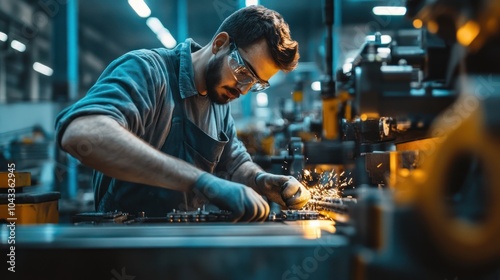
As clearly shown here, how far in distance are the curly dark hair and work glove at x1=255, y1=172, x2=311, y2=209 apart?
0.51 metres

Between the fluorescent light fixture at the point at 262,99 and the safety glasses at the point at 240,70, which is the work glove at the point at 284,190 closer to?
the safety glasses at the point at 240,70

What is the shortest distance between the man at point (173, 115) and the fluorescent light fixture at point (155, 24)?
26.7 ft

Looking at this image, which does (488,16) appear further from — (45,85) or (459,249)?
(45,85)

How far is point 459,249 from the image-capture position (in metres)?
0.69

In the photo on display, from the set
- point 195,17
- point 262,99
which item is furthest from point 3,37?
point 262,99

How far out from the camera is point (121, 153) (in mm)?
1519

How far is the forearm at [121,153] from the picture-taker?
150 centimetres

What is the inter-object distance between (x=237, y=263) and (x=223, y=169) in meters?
1.65

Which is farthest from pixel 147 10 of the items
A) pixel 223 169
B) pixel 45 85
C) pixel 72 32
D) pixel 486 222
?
pixel 486 222

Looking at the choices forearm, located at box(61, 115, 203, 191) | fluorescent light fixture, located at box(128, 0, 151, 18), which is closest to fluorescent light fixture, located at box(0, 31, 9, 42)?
fluorescent light fixture, located at box(128, 0, 151, 18)

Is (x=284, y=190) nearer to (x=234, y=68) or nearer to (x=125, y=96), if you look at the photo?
(x=234, y=68)

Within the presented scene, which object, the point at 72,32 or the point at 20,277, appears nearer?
the point at 20,277

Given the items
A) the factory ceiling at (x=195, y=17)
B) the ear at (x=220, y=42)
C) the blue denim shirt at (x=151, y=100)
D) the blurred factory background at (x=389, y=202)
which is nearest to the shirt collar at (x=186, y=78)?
the blue denim shirt at (x=151, y=100)

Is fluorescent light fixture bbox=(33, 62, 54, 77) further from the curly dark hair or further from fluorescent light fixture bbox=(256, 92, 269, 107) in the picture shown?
the curly dark hair
